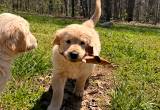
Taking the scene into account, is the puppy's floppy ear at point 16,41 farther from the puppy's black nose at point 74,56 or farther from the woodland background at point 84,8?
the woodland background at point 84,8

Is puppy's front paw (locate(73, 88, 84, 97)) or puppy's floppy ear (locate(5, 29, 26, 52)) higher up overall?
puppy's floppy ear (locate(5, 29, 26, 52))

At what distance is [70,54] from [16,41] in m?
0.95

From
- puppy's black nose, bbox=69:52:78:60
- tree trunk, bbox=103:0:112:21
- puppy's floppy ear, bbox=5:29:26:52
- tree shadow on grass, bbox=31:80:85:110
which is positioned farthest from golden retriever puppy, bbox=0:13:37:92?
tree trunk, bbox=103:0:112:21

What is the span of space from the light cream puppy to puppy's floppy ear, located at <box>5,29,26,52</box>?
0.88 metres

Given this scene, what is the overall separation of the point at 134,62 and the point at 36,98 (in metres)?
2.36

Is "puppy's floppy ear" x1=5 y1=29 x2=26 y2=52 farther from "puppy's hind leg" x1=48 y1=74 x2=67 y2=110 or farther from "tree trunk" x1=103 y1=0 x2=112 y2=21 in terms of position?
"tree trunk" x1=103 y1=0 x2=112 y2=21

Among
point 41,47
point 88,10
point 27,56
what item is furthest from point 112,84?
point 88,10

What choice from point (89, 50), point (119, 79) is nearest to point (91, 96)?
point (119, 79)

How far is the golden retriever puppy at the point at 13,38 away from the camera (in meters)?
4.05

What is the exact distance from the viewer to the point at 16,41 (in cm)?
407

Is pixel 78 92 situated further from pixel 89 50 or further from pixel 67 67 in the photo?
pixel 89 50

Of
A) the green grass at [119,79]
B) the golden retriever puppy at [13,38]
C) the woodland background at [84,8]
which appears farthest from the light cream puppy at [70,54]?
the woodland background at [84,8]

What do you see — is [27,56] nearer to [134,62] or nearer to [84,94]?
[84,94]

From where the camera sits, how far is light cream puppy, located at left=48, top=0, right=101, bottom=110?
4953 millimetres
